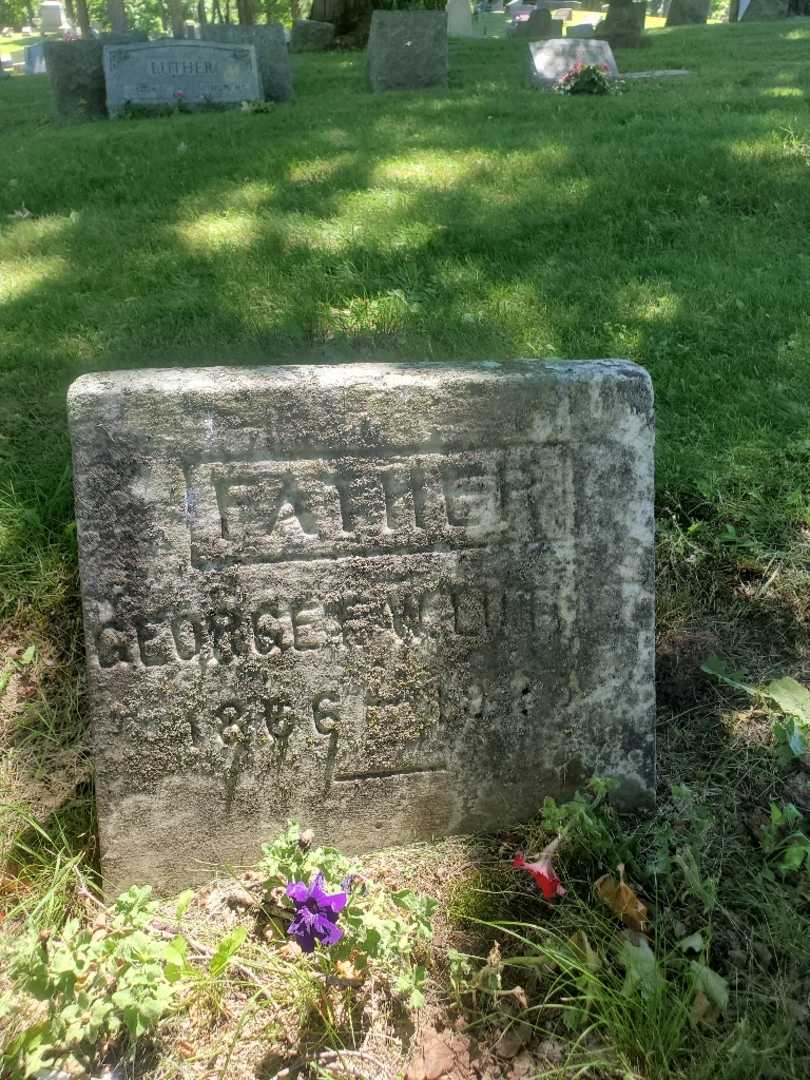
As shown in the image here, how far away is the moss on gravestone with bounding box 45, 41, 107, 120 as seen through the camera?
26.0 feet

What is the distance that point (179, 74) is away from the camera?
8.18 m

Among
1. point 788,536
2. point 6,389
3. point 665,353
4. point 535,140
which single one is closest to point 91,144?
point 535,140

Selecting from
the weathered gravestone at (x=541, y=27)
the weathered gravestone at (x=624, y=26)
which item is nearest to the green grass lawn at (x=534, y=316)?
the weathered gravestone at (x=624, y=26)

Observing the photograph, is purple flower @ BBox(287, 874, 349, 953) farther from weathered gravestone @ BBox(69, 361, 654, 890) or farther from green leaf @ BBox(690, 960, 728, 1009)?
green leaf @ BBox(690, 960, 728, 1009)

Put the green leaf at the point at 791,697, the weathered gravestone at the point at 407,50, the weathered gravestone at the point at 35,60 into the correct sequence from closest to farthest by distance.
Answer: the green leaf at the point at 791,697
the weathered gravestone at the point at 407,50
the weathered gravestone at the point at 35,60

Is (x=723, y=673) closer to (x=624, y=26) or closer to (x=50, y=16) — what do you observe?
(x=624, y=26)

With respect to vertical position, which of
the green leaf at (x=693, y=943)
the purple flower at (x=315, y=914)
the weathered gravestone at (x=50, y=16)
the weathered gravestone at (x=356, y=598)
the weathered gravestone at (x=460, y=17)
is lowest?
the green leaf at (x=693, y=943)

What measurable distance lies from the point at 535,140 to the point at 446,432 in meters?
4.62

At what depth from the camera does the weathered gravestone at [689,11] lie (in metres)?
17.9

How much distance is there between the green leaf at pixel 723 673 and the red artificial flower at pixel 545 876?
782mm

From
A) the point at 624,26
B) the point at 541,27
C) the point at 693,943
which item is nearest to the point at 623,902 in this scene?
the point at 693,943

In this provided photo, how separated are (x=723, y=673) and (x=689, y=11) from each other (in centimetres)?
1943

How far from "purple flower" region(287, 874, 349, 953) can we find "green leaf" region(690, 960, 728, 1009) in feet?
2.20

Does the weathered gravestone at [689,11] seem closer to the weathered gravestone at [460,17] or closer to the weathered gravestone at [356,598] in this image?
the weathered gravestone at [460,17]
